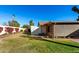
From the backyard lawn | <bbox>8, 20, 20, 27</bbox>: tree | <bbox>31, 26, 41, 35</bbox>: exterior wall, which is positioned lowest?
the backyard lawn

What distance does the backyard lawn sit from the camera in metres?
8.70

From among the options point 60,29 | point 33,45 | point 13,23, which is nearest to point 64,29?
point 60,29

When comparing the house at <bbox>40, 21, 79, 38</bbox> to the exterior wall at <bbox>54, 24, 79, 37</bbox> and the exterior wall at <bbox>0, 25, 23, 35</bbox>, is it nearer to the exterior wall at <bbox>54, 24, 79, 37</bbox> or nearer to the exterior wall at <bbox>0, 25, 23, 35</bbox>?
the exterior wall at <bbox>54, 24, 79, 37</bbox>

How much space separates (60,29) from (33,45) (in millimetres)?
794

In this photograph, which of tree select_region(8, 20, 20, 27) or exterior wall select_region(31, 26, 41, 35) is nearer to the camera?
tree select_region(8, 20, 20, 27)

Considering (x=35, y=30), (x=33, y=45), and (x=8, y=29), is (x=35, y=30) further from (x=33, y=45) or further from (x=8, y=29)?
(x=8, y=29)

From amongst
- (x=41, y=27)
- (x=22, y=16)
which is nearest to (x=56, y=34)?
(x=41, y=27)

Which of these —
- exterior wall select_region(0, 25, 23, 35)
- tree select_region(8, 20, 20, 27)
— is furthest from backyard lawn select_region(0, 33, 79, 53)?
tree select_region(8, 20, 20, 27)

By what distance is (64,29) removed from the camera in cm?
876

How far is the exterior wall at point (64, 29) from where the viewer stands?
8.71 m
